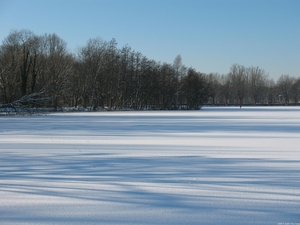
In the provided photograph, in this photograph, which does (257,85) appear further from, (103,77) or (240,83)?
(103,77)

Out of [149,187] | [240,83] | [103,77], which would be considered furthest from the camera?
[240,83]

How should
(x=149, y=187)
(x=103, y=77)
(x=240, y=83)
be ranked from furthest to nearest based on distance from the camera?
1. (x=240, y=83)
2. (x=103, y=77)
3. (x=149, y=187)

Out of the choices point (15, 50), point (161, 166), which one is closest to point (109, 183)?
point (161, 166)

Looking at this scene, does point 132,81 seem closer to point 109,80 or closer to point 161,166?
point 109,80

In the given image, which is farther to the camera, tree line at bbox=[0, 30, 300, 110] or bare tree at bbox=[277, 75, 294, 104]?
bare tree at bbox=[277, 75, 294, 104]

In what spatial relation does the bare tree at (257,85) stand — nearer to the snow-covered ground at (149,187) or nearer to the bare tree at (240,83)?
the bare tree at (240,83)

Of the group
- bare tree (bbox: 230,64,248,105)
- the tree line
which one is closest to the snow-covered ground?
the tree line

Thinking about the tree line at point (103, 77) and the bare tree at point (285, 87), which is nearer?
the tree line at point (103, 77)

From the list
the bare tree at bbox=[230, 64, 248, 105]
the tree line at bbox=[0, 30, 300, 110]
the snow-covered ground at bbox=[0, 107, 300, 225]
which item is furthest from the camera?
the bare tree at bbox=[230, 64, 248, 105]

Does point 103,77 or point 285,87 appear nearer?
point 103,77

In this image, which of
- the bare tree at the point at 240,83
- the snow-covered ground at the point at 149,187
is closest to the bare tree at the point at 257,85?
the bare tree at the point at 240,83

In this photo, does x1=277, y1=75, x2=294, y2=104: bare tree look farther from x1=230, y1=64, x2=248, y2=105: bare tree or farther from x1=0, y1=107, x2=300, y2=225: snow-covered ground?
x1=0, y1=107, x2=300, y2=225: snow-covered ground

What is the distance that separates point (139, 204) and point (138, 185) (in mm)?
971

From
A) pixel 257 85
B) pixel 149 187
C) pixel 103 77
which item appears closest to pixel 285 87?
pixel 257 85
